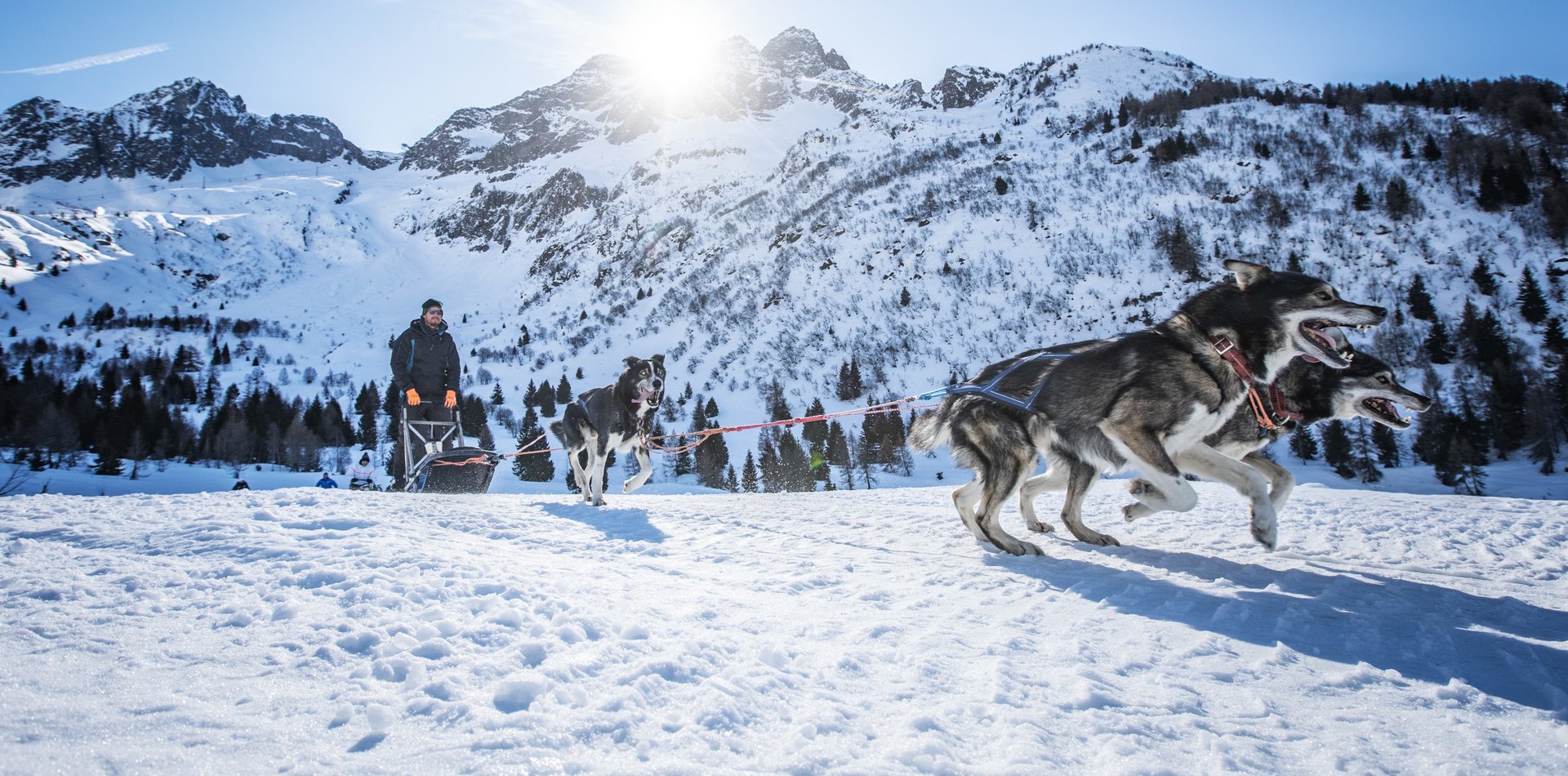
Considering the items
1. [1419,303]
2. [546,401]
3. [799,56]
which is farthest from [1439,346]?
[799,56]

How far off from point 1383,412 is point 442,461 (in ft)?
28.4

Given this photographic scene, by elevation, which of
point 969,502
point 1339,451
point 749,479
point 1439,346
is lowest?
Answer: point 749,479

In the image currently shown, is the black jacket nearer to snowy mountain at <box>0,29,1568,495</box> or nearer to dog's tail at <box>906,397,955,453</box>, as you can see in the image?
dog's tail at <box>906,397,955,453</box>

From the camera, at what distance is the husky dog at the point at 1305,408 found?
4.69m

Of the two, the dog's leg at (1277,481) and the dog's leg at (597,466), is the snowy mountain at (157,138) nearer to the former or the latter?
the dog's leg at (597,466)

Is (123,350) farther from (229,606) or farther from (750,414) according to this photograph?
(229,606)

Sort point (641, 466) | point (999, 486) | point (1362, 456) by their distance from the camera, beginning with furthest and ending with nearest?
1. point (1362, 456)
2. point (641, 466)
3. point (999, 486)

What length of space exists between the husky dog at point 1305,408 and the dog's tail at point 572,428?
204 inches

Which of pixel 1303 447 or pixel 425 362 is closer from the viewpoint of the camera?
pixel 425 362

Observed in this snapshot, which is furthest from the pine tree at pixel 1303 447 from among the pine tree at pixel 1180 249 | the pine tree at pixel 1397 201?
the pine tree at pixel 1397 201

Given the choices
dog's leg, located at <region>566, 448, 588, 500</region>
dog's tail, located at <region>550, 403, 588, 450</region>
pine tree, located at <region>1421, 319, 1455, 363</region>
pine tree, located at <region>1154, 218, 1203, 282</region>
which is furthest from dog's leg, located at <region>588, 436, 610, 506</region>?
pine tree, located at <region>1154, 218, 1203, 282</region>

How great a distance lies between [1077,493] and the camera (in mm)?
4887

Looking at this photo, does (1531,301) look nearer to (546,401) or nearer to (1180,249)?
(1180,249)

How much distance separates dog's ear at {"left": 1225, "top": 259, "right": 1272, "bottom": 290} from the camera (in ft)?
13.0
